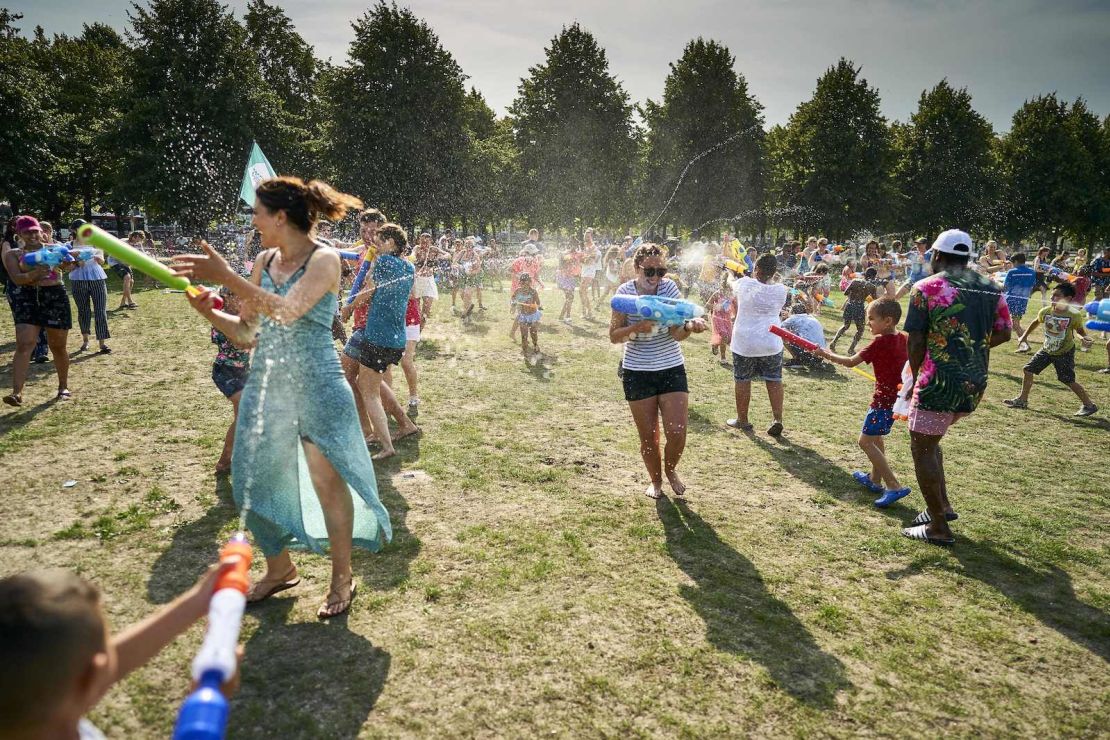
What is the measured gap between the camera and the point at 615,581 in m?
4.25

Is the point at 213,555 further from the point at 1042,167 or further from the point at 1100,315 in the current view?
the point at 1042,167

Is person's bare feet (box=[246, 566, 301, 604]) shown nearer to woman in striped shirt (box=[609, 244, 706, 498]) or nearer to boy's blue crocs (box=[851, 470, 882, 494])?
woman in striped shirt (box=[609, 244, 706, 498])

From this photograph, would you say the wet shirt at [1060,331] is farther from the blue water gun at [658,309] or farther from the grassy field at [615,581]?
the blue water gun at [658,309]

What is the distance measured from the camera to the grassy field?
10.2 ft

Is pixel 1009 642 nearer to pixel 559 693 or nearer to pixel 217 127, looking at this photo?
pixel 559 693

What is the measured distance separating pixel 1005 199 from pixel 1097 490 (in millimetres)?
46043

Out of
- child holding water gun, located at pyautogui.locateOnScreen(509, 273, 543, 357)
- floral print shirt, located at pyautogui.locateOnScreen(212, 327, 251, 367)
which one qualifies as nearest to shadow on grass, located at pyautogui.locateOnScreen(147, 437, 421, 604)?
floral print shirt, located at pyautogui.locateOnScreen(212, 327, 251, 367)

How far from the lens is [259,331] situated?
340 cm

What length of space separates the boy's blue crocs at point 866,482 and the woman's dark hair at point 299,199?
A: 537cm

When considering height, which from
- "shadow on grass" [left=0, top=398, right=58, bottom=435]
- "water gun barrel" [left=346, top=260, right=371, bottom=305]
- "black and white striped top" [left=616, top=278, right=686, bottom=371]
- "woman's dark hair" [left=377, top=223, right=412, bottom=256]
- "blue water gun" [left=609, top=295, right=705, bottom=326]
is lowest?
"shadow on grass" [left=0, top=398, right=58, bottom=435]

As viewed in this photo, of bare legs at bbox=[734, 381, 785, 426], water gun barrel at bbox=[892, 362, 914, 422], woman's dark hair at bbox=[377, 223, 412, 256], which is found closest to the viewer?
water gun barrel at bbox=[892, 362, 914, 422]

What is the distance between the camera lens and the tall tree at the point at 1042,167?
1610 inches

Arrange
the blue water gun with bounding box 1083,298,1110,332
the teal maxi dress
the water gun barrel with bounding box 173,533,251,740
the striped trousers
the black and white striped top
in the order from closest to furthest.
A: the water gun barrel with bounding box 173,533,251,740 < the blue water gun with bounding box 1083,298,1110,332 < the teal maxi dress < the black and white striped top < the striped trousers

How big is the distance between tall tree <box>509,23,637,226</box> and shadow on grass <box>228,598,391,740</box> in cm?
4235
